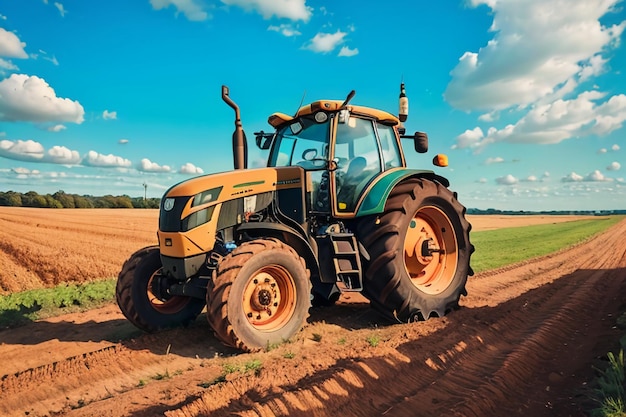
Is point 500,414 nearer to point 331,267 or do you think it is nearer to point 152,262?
point 331,267

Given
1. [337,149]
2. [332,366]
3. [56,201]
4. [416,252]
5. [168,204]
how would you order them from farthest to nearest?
[56,201] < [416,252] < [337,149] < [168,204] < [332,366]

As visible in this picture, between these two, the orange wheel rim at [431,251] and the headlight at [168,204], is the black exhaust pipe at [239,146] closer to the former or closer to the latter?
the headlight at [168,204]

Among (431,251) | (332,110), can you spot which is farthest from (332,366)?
(332,110)

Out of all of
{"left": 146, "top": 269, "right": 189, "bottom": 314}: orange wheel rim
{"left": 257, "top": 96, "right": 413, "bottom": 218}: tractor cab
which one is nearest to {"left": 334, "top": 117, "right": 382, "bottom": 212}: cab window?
{"left": 257, "top": 96, "right": 413, "bottom": 218}: tractor cab

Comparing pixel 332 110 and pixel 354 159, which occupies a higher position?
pixel 332 110

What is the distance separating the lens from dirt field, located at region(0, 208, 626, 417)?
3.11m

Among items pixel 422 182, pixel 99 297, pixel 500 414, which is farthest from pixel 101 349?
pixel 422 182

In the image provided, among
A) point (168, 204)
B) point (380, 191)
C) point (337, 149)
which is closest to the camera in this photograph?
point (168, 204)

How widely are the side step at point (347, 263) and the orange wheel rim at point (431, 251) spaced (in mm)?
995

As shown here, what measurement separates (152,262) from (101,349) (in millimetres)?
1052

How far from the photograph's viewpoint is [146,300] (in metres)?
5.01

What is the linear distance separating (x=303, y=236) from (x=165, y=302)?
1816 millimetres

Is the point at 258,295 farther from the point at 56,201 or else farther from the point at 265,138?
the point at 56,201

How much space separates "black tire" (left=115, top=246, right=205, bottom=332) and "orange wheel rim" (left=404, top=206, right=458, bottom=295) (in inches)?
117
